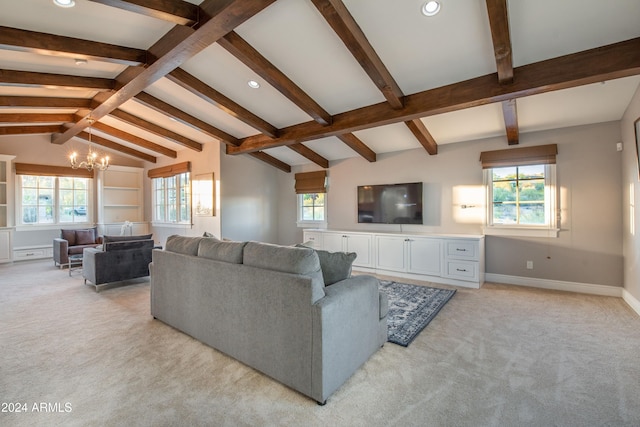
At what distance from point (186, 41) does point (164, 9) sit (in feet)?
1.31

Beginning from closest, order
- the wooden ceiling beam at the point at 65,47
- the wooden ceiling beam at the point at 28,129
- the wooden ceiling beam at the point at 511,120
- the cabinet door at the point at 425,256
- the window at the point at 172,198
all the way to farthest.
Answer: the wooden ceiling beam at the point at 65,47, the wooden ceiling beam at the point at 511,120, the cabinet door at the point at 425,256, the wooden ceiling beam at the point at 28,129, the window at the point at 172,198

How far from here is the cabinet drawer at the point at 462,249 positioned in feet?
14.5

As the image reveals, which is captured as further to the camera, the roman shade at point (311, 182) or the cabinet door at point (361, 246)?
the roman shade at point (311, 182)

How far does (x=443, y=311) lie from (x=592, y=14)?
3.09 meters

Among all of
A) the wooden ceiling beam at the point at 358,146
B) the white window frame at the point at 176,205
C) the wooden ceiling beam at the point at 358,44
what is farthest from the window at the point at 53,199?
the wooden ceiling beam at the point at 358,44

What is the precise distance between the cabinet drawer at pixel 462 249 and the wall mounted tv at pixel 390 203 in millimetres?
908

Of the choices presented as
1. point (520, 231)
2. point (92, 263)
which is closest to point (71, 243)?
point (92, 263)

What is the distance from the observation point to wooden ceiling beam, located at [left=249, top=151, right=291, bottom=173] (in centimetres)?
672

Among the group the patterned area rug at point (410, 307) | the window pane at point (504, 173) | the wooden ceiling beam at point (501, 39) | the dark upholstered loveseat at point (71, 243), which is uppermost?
the wooden ceiling beam at point (501, 39)

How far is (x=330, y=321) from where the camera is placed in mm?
1882

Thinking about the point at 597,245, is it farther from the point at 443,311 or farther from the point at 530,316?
the point at 443,311

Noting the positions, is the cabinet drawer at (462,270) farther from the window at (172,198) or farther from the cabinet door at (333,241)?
the window at (172,198)

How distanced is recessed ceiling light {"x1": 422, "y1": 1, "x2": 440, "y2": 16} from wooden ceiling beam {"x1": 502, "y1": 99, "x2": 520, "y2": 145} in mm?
1600

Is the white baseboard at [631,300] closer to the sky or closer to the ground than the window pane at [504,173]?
closer to the ground
